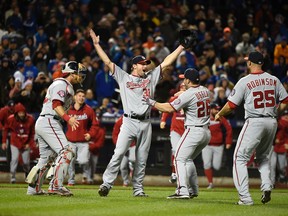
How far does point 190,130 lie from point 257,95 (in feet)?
→ 5.13

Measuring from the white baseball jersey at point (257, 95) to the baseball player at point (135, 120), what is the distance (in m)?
1.90

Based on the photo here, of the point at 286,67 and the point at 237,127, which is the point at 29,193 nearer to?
the point at 237,127

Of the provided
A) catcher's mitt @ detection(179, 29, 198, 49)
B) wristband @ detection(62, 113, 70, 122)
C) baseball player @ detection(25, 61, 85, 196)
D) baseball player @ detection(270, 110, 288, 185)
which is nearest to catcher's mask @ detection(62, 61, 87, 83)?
baseball player @ detection(25, 61, 85, 196)

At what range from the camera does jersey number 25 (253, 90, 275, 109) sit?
1247 centimetres

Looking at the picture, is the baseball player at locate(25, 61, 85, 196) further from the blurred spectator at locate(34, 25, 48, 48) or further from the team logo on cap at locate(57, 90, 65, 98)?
the blurred spectator at locate(34, 25, 48, 48)

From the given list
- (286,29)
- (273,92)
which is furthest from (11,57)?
(273,92)

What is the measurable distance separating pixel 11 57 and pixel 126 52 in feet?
11.5

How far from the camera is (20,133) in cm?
2056

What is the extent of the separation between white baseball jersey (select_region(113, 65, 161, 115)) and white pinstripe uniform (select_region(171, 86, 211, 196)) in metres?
0.73

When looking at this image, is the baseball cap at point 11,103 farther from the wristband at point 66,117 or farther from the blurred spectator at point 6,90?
the wristband at point 66,117

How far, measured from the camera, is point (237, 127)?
21906 mm

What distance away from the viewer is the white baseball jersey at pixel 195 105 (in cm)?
1333

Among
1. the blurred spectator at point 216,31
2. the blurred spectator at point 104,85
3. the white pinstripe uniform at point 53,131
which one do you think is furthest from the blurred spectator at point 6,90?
the white pinstripe uniform at point 53,131

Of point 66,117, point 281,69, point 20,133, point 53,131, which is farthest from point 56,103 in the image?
point 281,69
